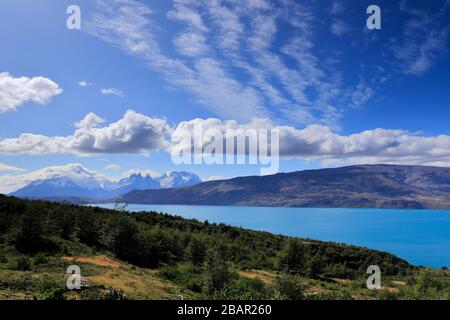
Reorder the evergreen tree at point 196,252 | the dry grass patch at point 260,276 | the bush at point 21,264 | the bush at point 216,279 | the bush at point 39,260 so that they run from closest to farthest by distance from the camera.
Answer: the bush at point 216,279 → the bush at point 21,264 → the bush at point 39,260 → the dry grass patch at point 260,276 → the evergreen tree at point 196,252

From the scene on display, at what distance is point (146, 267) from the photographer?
38000 millimetres

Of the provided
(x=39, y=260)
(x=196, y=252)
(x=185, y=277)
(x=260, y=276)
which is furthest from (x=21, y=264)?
(x=260, y=276)

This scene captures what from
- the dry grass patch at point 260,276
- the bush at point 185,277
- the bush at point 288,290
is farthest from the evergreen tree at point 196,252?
the bush at point 288,290

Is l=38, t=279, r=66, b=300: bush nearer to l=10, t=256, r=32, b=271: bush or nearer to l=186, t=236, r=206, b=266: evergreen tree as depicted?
l=10, t=256, r=32, b=271: bush

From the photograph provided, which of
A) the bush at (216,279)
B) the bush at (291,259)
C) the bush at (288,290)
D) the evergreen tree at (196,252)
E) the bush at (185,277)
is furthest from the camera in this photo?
the bush at (291,259)

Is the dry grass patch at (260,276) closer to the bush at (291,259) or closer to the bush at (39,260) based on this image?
the bush at (291,259)

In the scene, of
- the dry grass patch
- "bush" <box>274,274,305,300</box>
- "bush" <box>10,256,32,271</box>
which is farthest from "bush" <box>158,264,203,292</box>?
"bush" <box>10,256,32,271</box>

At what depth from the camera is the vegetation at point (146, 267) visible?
2139 cm

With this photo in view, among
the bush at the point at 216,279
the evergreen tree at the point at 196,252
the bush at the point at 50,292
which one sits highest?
the bush at the point at 50,292

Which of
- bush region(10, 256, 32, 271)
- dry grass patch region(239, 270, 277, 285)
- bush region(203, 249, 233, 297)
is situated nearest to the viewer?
bush region(203, 249, 233, 297)

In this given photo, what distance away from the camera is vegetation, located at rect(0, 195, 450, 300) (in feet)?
70.2
